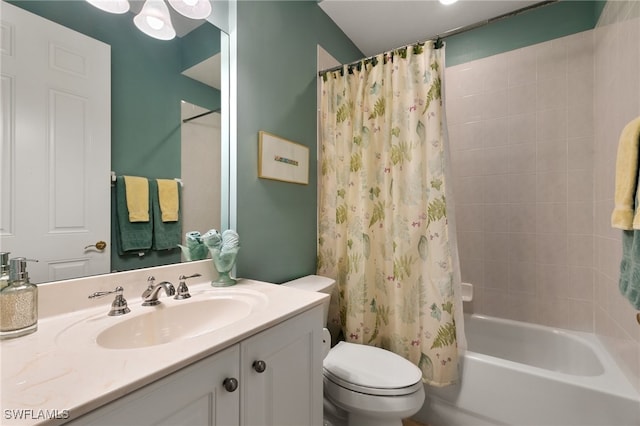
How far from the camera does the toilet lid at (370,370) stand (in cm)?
117

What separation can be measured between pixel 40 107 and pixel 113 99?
202mm

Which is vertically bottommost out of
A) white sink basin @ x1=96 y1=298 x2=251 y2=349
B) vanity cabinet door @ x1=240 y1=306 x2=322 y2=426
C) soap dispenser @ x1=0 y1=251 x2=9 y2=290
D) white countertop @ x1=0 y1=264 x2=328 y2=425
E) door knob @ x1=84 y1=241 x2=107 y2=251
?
vanity cabinet door @ x1=240 y1=306 x2=322 y2=426

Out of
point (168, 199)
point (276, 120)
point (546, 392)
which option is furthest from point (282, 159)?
point (546, 392)

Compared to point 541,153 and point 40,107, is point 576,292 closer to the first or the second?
point 541,153

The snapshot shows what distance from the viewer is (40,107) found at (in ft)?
2.60

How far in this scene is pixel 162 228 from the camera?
1.12 metres

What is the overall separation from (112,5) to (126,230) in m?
0.79

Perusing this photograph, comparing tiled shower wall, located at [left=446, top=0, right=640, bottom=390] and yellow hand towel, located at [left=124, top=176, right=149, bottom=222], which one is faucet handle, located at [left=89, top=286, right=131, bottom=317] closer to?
yellow hand towel, located at [left=124, top=176, right=149, bottom=222]

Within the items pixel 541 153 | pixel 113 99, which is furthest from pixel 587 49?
pixel 113 99

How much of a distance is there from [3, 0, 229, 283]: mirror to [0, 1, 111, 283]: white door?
3 centimetres

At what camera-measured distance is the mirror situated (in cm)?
93

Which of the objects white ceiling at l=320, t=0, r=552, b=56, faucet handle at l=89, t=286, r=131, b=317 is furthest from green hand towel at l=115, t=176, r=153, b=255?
white ceiling at l=320, t=0, r=552, b=56

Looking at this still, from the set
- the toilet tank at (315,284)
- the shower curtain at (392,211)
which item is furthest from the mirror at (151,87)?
the shower curtain at (392,211)

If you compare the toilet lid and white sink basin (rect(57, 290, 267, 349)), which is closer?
white sink basin (rect(57, 290, 267, 349))
